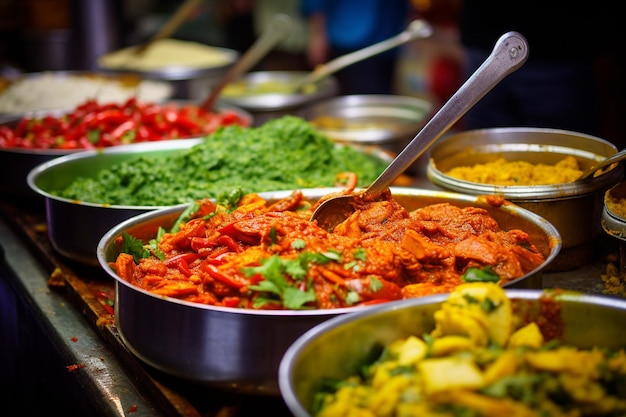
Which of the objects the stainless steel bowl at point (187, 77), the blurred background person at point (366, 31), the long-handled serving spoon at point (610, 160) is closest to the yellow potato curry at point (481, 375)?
the long-handled serving spoon at point (610, 160)

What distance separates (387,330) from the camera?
4.75 ft

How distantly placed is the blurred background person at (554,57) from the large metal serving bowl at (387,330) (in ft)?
8.42

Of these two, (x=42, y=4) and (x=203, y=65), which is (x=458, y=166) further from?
(x=42, y=4)

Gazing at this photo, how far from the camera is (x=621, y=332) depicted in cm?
142

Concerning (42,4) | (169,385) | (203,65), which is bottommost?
(169,385)

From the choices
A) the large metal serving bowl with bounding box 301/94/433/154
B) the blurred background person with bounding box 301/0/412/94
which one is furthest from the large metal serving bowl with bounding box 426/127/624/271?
the blurred background person with bounding box 301/0/412/94

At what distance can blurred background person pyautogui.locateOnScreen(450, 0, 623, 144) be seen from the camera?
3.70 metres

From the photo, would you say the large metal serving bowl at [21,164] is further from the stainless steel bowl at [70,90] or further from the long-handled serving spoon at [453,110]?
the long-handled serving spoon at [453,110]

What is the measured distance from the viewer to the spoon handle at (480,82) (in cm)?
187

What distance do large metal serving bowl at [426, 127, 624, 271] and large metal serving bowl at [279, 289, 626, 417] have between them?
786 mm

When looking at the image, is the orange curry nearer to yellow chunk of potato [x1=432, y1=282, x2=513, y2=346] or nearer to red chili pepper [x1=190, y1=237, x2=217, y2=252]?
red chili pepper [x1=190, y1=237, x2=217, y2=252]

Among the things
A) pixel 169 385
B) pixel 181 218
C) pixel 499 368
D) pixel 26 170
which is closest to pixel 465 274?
pixel 499 368

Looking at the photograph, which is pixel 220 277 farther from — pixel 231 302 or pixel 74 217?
pixel 74 217

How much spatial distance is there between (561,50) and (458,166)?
139 cm
